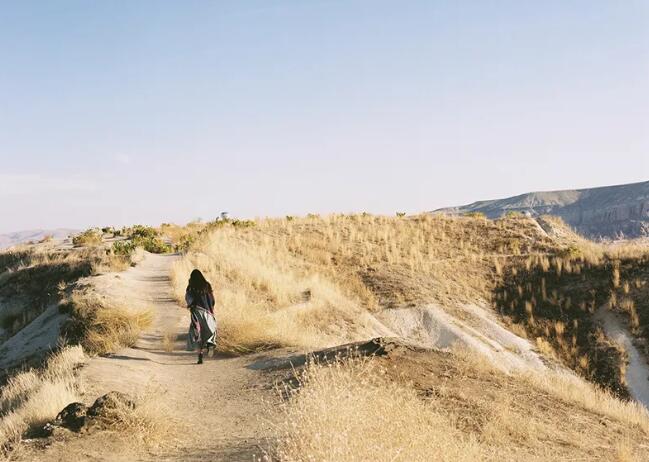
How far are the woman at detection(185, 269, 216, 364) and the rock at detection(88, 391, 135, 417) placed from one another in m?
3.97

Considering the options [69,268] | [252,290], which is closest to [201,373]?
[252,290]

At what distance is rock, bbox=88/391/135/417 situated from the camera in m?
7.38

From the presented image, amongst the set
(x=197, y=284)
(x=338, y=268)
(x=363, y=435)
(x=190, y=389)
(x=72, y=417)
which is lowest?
(x=190, y=389)

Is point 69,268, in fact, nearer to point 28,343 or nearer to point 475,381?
point 28,343

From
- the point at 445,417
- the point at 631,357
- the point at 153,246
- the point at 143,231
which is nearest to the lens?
the point at 445,417

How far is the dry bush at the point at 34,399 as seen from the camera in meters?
7.34

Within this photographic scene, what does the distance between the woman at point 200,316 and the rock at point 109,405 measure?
397 cm

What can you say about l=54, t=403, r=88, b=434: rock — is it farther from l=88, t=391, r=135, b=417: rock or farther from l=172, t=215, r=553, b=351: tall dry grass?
l=172, t=215, r=553, b=351: tall dry grass

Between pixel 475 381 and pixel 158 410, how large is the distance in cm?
528

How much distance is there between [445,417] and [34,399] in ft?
18.5

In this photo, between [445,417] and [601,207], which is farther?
[601,207]

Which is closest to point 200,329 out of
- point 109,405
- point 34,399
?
point 34,399

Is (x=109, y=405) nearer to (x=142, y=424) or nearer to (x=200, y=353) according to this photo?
(x=142, y=424)

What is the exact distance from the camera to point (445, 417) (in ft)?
25.4
